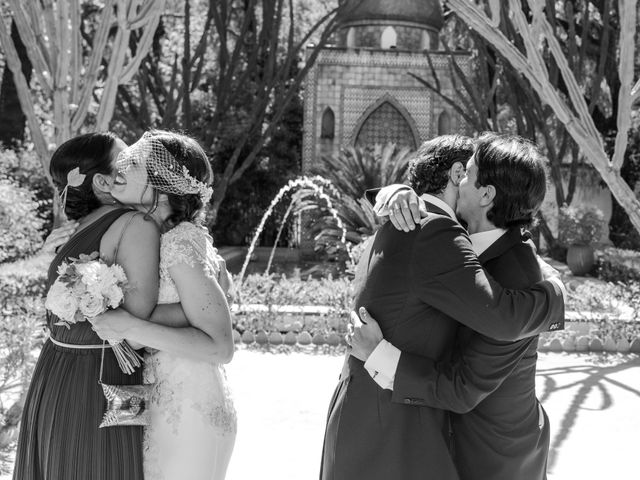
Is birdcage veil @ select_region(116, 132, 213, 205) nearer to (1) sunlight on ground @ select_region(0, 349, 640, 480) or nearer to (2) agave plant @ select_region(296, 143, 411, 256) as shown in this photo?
(1) sunlight on ground @ select_region(0, 349, 640, 480)

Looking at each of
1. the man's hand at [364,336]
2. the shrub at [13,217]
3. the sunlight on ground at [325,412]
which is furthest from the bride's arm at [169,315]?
the shrub at [13,217]

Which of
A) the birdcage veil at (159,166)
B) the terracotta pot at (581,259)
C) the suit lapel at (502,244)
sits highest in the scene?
the birdcage veil at (159,166)

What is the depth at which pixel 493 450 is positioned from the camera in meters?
2.59

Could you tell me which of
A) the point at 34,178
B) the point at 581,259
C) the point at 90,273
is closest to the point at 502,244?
the point at 90,273

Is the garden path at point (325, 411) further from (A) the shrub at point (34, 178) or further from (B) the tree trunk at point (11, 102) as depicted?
(A) the shrub at point (34, 178)

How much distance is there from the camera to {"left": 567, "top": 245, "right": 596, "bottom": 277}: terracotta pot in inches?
604

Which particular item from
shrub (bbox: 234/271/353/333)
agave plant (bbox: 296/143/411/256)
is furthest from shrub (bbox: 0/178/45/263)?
agave plant (bbox: 296/143/411/256)

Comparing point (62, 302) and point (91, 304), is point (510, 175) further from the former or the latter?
point (62, 302)

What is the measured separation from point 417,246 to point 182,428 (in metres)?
1.11

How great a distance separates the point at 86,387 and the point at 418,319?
1.20 meters

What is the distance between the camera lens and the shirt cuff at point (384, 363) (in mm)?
2471

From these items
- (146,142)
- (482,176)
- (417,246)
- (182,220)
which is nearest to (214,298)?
(182,220)

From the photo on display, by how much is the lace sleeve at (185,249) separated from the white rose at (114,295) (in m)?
0.19

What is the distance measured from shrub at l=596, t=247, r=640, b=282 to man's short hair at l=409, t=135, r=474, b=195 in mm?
11203
